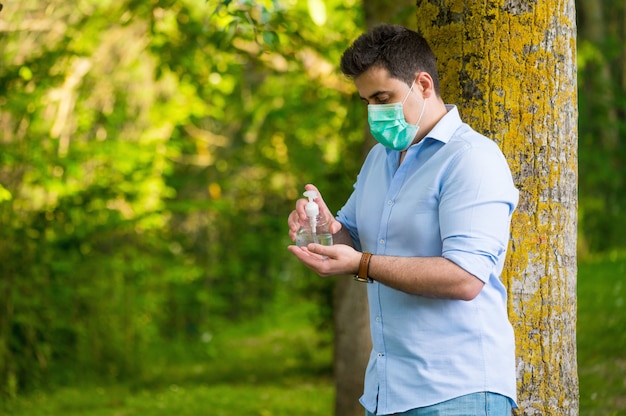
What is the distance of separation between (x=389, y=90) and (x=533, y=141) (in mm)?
700

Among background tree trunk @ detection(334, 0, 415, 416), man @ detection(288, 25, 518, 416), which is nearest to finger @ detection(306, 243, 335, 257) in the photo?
man @ detection(288, 25, 518, 416)

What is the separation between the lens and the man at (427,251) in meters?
2.27

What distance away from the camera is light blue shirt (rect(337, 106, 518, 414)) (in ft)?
7.45

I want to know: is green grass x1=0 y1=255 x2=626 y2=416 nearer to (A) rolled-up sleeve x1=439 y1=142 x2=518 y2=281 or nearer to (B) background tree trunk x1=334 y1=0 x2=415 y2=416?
(B) background tree trunk x1=334 y1=0 x2=415 y2=416

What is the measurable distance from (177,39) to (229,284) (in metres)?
6.66

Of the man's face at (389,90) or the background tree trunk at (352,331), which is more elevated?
the man's face at (389,90)

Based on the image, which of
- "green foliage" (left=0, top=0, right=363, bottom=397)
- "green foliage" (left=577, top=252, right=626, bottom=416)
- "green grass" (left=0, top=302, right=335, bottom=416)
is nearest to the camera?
"green foliage" (left=577, top=252, right=626, bottom=416)

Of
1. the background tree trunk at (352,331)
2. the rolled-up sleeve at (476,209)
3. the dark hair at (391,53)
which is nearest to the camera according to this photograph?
the rolled-up sleeve at (476,209)

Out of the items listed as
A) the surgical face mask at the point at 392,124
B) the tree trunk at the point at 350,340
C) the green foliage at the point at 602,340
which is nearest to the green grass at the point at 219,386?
the tree trunk at the point at 350,340

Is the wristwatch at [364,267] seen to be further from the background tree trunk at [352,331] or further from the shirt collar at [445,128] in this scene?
the background tree trunk at [352,331]

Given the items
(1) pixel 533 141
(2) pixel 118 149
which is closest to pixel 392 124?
(1) pixel 533 141

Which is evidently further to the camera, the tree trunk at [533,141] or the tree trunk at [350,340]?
the tree trunk at [350,340]

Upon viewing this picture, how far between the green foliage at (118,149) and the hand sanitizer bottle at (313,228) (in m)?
3.05

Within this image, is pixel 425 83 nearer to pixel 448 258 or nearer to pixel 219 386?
pixel 448 258
